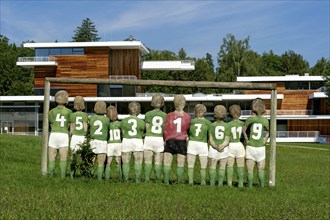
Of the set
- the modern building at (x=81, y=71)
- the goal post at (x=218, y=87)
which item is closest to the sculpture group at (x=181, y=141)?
the goal post at (x=218, y=87)

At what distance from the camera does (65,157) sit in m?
9.89

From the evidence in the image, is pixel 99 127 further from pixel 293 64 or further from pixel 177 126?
pixel 293 64

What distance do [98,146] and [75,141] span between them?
55 centimetres

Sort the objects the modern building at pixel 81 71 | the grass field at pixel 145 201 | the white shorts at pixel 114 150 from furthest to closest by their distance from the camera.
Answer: the modern building at pixel 81 71 → the white shorts at pixel 114 150 → the grass field at pixel 145 201

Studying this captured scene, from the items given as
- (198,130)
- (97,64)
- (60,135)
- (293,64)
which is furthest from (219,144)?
(293,64)

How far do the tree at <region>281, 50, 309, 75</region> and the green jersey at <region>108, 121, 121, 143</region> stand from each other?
→ 76.5 metres

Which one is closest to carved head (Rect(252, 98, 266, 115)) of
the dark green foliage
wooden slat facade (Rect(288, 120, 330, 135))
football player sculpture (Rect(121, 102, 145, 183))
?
football player sculpture (Rect(121, 102, 145, 183))

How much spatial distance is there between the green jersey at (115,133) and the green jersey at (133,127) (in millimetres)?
194

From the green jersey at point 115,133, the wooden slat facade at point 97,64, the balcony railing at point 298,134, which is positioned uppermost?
the wooden slat facade at point 97,64

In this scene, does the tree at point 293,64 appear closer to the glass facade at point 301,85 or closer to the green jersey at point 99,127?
the glass facade at point 301,85

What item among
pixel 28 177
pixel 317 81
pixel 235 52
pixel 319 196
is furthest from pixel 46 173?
pixel 235 52

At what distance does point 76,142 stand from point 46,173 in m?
1.08

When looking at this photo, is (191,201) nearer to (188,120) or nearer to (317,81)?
(188,120)

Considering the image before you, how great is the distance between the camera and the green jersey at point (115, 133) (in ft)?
31.8
